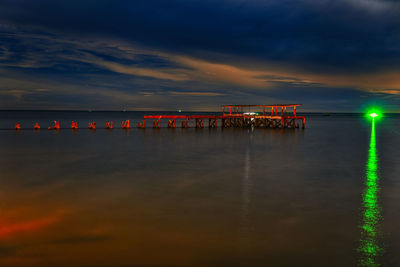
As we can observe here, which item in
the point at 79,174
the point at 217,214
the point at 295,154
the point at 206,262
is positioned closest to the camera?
the point at 206,262

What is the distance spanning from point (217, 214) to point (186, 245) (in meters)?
2.77

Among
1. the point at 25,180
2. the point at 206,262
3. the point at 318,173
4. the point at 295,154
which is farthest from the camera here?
the point at 295,154

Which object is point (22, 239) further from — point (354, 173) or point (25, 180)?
point (354, 173)

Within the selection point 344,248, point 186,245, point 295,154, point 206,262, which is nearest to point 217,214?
point 186,245

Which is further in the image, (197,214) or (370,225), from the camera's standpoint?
(197,214)

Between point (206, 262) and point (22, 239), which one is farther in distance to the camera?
point (22, 239)

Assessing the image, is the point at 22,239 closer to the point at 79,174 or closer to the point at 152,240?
the point at 152,240

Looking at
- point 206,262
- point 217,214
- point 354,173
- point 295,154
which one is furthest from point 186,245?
point 295,154

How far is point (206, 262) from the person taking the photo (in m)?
8.00

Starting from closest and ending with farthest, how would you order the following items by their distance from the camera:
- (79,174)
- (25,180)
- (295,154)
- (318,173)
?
(25,180)
(79,174)
(318,173)
(295,154)

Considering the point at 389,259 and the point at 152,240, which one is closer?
the point at 389,259

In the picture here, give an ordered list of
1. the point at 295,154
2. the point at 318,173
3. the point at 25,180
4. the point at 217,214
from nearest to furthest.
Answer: the point at 217,214, the point at 25,180, the point at 318,173, the point at 295,154

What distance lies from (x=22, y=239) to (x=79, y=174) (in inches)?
368

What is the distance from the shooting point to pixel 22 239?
9.19 metres
